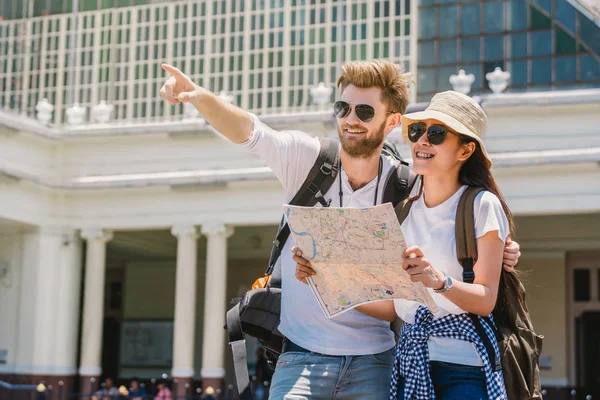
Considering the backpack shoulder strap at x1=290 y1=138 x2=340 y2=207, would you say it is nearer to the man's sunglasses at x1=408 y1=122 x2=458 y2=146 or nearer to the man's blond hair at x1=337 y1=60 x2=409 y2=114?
the man's blond hair at x1=337 y1=60 x2=409 y2=114

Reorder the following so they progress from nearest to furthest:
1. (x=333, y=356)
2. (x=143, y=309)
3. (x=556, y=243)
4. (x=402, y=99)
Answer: (x=333, y=356), (x=402, y=99), (x=556, y=243), (x=143, y=309)

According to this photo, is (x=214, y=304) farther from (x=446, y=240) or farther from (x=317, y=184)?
(x=446, y=240)

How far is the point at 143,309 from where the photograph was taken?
95.9ft

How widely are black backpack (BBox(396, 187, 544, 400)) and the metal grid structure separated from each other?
17.7 m

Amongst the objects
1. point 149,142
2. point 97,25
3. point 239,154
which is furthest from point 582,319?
point 97,25

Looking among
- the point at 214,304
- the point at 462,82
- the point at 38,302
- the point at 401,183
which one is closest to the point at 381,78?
the point at 401,183

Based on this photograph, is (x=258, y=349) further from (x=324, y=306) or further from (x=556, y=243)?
(x=324, y=306)

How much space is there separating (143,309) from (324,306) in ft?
83.8

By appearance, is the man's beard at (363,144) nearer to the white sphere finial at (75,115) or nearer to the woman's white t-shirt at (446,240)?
the woman's white t-shirt at (446,240)

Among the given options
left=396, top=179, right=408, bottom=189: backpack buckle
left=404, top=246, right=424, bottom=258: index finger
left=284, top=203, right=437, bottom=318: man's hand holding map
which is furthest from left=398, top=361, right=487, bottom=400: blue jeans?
left=396, top=179, right=408, bottom=189: backpack buckle

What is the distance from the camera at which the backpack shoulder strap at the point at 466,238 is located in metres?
3.91

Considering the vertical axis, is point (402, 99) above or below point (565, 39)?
below

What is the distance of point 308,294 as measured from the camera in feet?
14.8

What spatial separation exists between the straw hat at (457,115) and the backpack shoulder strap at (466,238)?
274mm
